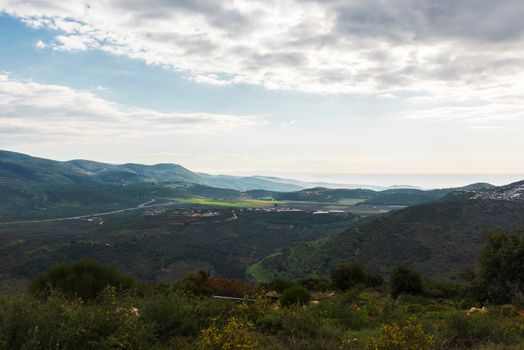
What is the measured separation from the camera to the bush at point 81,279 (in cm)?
1862

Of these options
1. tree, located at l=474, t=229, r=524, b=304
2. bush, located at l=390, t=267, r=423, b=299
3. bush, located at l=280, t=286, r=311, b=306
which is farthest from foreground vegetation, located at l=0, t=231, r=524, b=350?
bush, located at l=390, t=267, r=423, b=299

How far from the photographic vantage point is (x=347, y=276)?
3073cm

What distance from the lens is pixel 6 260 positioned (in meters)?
79.8

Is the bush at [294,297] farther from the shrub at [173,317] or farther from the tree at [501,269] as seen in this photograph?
the tree at [501,269]

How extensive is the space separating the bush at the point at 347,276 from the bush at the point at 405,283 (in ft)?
12.9

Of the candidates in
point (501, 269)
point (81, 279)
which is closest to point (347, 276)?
point (501, 269)

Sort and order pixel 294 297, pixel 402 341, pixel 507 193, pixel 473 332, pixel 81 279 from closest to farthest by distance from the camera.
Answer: pixel 402 341, pixel 473 332, pixel 294 297, pixel 81 279, pixel 507 193

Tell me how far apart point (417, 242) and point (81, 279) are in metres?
62.4

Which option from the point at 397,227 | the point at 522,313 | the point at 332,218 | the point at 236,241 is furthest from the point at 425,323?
the point at 332,218

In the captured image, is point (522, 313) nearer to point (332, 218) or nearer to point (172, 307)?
point (172, 307)

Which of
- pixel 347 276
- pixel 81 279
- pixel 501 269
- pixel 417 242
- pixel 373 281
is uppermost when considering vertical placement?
pixel 501 269

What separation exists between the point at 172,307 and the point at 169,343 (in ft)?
3.84

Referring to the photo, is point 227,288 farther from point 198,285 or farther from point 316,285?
point 316,285

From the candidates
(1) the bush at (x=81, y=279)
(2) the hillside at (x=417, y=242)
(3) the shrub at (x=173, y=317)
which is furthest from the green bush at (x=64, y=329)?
(2) the hillside at (x=417, y=242)
